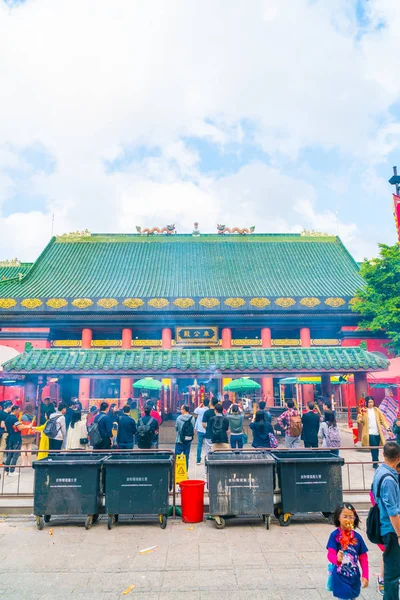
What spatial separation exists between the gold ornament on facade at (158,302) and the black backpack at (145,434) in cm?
1512

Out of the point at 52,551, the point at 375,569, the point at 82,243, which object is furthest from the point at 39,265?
Answer: the point at 375,569

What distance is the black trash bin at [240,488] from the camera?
6676 mm

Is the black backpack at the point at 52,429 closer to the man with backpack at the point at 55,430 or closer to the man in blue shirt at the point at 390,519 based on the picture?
the man with backpack at the point at 55,430

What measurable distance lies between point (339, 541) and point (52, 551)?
161 inches

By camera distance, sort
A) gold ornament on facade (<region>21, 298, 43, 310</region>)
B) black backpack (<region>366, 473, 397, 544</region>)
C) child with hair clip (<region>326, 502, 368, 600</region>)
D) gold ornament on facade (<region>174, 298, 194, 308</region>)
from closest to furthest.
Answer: child with hair clip (<region>326, 502, 368, 600</region>) → black backpack (<region>366, 473, 397, 544</region>) → gold ornament on facade (<region>21, 298, 43, 310</region>) → gold ornament on facade (<region>174, 298, 194, 308</region>)

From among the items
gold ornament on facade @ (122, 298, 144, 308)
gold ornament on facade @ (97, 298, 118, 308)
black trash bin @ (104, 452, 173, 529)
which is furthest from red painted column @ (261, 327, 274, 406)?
black trash bin @ (104, 452, 173, 529)

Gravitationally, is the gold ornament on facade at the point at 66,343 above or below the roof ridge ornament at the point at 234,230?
below

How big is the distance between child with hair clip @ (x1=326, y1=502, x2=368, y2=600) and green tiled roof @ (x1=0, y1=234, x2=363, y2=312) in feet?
65.8

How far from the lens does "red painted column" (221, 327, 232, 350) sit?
2358 cm

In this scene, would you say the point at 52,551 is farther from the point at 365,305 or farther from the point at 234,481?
the point at 365,305

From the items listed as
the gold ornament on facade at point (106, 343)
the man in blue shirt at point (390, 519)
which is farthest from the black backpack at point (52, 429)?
the gold ornament on facade at point (106, 343)

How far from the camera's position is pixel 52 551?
585 centimetres

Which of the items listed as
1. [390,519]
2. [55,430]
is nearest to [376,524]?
[390,519]

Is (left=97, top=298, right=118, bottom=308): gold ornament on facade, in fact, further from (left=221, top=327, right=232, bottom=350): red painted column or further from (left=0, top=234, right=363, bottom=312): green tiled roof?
(left=221, top=327, right=232, bottom=350): red painted column
